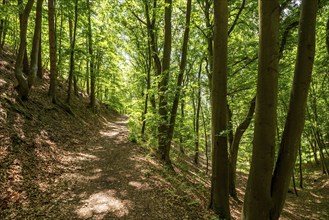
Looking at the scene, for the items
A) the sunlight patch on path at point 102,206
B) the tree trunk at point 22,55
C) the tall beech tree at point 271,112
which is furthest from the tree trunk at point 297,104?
the tree trunk at point 22,55

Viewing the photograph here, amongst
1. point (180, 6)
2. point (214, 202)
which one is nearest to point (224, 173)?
→ point (214, 202)

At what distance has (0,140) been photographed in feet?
21.4

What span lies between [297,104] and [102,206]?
4.71m

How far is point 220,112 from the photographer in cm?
632

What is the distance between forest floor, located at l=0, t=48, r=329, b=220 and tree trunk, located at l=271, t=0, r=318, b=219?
2.91 m

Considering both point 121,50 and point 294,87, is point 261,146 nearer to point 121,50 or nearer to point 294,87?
point 294,87

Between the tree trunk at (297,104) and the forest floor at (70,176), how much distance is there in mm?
2907

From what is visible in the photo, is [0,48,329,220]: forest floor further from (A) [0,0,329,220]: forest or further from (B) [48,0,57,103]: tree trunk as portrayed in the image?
(B) [48,0,57,103]: tree trunk

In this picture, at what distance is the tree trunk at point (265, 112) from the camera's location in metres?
3.88

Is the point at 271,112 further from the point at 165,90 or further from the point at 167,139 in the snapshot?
the point at 165,90

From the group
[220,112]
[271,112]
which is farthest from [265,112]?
[220,112]

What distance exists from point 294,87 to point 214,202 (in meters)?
4.04

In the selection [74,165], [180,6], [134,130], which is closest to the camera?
[74,165]

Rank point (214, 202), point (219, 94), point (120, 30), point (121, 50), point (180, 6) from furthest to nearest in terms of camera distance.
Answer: point (121, 50) → point (120, 30) → point (180, 6) → point (214, 202) → point (219, 94)
